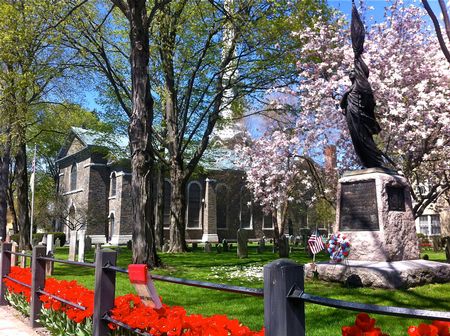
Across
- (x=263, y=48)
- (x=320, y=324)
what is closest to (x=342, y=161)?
(x=263, y=48)

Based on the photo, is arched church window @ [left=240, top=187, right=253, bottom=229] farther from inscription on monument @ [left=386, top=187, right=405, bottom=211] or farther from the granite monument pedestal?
inscription on monument @ [left=386, top=187, right=405, bottom=211]

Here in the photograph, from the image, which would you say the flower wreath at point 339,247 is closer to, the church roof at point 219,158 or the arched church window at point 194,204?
the church roof at point 219,158

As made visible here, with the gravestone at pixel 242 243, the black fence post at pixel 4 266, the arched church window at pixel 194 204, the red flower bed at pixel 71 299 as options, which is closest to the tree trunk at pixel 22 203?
the gravestone at pixel 242 243

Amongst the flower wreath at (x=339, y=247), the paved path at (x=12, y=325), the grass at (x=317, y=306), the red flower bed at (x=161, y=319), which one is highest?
the flower wreath at (x=339, y=247)

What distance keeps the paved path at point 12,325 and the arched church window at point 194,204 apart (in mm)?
36485

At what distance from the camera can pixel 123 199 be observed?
4006 centimetres

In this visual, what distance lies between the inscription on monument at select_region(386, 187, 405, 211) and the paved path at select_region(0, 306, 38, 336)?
7.30 meters

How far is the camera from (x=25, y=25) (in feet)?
54.3

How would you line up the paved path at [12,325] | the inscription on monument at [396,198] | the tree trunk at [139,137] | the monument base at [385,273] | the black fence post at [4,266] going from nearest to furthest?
1. the paved path at [12,325]
2. the monument base at [385,273]
3. the black fence post at [4,266]
4. the inscription on monument at [396,198]
5. the tree trunk at [139,137]

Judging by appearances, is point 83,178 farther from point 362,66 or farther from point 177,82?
point 362,66

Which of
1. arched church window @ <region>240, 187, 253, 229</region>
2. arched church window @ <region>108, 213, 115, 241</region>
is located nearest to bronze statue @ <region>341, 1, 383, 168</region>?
arched church window @ <region>108, 213, 115, 241</region>

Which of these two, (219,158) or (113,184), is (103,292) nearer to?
(219,158)

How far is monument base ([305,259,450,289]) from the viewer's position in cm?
864

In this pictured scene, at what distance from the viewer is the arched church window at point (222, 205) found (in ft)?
154
